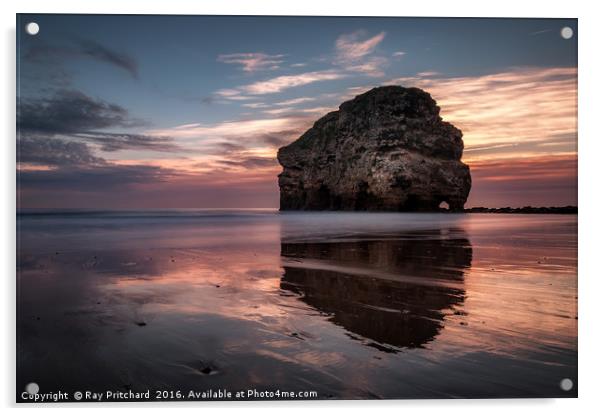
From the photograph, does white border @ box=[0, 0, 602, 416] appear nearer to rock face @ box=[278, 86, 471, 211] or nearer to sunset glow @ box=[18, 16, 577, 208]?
sunset glow @ box=[18, 16, 577, 208]

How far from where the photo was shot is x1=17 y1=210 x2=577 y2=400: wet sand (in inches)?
110

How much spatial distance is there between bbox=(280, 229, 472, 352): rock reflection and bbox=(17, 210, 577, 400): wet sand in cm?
2

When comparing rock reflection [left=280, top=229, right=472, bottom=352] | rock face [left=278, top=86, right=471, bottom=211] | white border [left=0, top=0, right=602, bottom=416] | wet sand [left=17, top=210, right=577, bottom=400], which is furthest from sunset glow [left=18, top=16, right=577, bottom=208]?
rock face [left=278, top=86, right=471, bottom=211]

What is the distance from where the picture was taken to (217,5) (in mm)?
4562

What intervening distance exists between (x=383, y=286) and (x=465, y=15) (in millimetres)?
2983

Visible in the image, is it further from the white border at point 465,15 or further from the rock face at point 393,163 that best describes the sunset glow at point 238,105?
the rock face at point 393,163

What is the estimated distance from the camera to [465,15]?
464cm

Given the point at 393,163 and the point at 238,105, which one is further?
the point at 393,163

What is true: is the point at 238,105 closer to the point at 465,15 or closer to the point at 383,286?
the point at 465,15

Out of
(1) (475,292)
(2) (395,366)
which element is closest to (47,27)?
(2) (395,366)

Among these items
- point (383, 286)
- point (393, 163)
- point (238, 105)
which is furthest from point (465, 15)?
point (393, 163)

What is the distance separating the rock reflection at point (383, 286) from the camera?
126 inches
